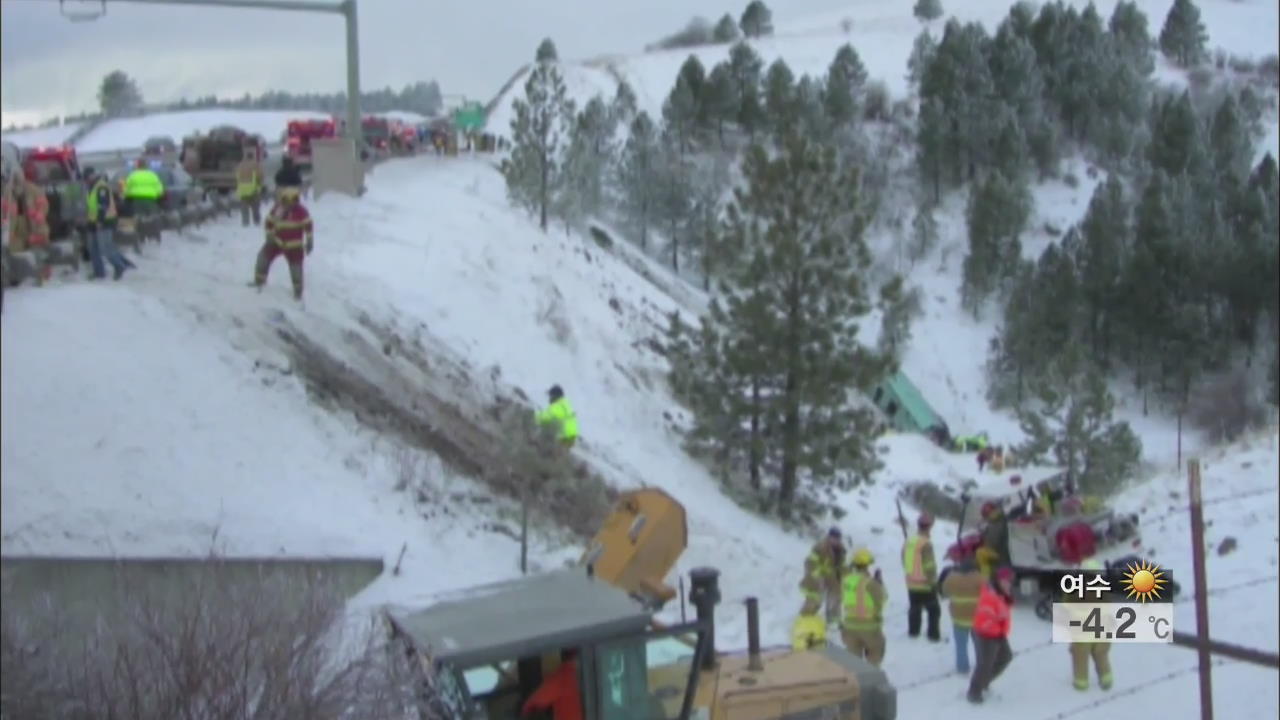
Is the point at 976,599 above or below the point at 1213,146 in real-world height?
below

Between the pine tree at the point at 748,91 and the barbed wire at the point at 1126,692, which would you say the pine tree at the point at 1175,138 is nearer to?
the pine tree at the point at 748,91

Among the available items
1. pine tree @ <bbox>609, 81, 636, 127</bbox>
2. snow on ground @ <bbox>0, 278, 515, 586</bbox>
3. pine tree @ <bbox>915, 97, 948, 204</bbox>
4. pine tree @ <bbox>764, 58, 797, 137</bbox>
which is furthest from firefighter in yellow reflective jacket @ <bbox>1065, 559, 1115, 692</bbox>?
pine tree @ <bbox>609, 81, 636, 127</bbox>

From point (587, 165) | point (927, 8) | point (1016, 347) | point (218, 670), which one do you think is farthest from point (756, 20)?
point (1016, 347)

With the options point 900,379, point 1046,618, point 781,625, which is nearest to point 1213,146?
point 900,379

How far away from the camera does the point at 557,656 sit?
22.7 feet

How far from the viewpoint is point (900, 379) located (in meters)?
35.0

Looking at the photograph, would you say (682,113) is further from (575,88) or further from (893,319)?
(893,319)

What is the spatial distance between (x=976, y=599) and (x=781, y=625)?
159 inches

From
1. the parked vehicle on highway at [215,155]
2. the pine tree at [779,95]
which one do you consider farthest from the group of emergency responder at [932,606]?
the parked vehicle on highway at [215,155]

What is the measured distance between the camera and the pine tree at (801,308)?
2369 cm

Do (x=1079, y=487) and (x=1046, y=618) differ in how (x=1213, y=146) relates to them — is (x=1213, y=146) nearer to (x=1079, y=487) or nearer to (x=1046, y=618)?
(x=1079, y=487)

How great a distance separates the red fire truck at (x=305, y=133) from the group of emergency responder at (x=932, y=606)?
30.6m

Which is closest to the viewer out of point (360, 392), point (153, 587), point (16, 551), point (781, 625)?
point (153, 587)
